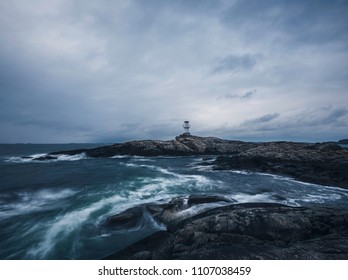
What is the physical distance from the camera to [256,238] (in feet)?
24.8

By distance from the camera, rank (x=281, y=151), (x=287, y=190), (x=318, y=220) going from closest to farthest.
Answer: (x=318, y=220) < (x=287, y=190) < (x=281, y=151)

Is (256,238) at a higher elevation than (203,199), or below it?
below

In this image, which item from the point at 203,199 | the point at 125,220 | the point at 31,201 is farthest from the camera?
the point at 31,201

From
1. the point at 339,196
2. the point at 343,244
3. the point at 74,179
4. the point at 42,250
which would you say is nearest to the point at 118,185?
the point at 74,179

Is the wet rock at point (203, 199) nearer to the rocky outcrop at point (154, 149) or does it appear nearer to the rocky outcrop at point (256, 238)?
the rocky outcrop at point (256, 238)

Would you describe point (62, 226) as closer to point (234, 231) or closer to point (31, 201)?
point (31, 201)

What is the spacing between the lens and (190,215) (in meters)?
10.8

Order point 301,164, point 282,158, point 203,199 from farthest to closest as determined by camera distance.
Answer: point 282,158
point 301,164
point 203,199

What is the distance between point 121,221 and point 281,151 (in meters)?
31.2

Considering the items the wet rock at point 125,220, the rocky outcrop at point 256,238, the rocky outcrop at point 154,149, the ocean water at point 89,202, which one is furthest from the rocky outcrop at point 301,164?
the rocky outcrop at point 154,149

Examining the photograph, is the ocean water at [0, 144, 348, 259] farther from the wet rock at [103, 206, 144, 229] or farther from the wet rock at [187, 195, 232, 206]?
the wet rock at [187, 195, 232, 206]

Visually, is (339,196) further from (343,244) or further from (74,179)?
(74,179)

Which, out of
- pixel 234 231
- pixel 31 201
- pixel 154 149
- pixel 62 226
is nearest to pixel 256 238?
pixel 234 231

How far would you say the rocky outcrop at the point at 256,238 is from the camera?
6055 millimetres
